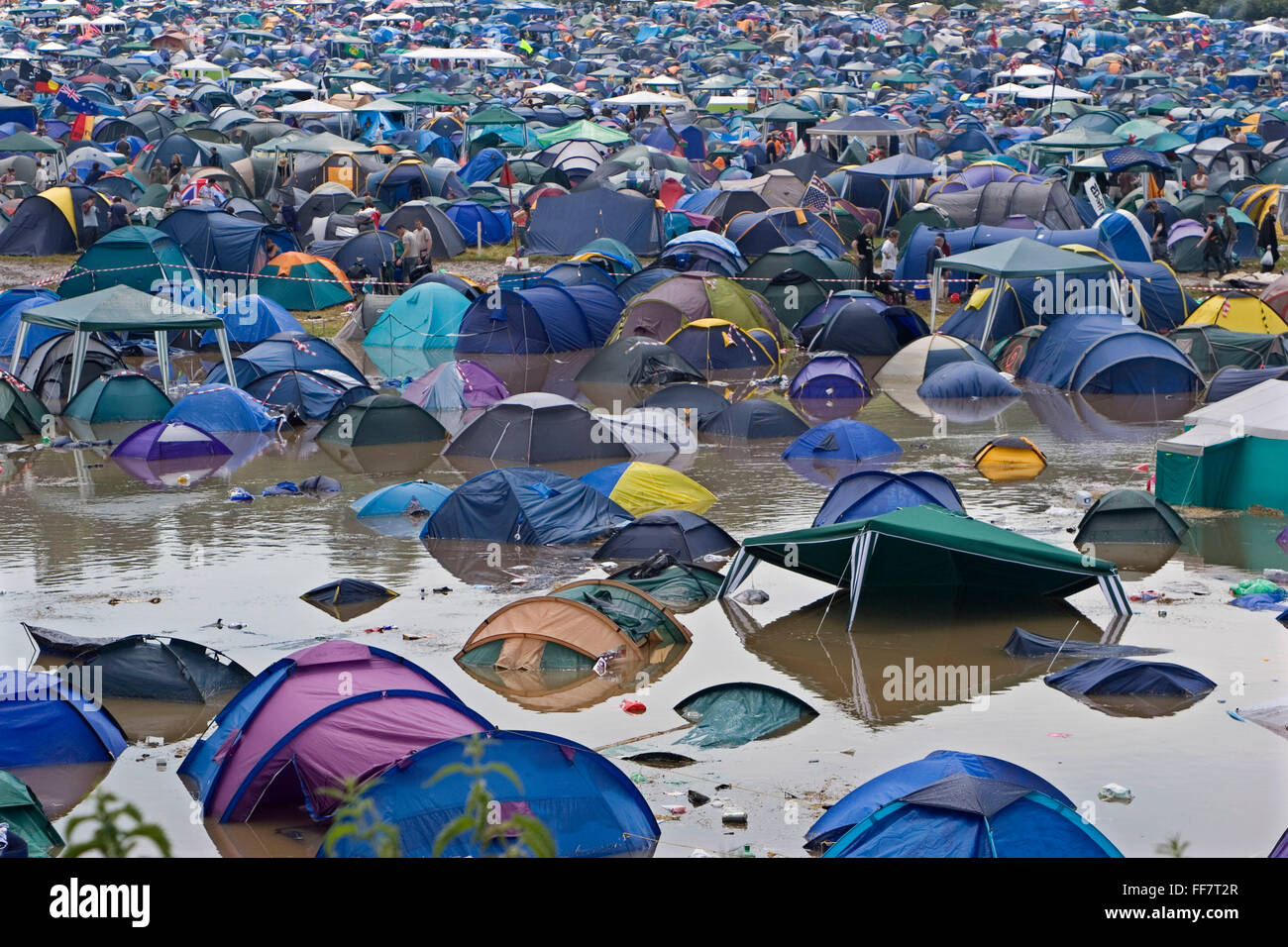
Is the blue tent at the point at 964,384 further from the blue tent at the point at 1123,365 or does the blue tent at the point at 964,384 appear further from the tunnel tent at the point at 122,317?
the tunnel tent at the point at 122,317

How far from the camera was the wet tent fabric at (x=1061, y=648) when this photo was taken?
14531 millimetres

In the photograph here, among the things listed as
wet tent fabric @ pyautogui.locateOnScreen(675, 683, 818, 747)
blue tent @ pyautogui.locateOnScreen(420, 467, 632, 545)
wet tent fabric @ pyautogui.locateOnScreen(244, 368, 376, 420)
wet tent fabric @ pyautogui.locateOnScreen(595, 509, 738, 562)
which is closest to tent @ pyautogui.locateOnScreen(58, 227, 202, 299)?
wet tent fabric @ pyautogui.locateOnScreen(244, 368, 376, 420)

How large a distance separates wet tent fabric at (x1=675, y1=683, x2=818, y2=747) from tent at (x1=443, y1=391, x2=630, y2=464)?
854 cm

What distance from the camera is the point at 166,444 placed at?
22.0 meters

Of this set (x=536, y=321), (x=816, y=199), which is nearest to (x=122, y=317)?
(x=536, y=321)

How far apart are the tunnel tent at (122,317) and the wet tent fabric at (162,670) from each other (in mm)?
10637

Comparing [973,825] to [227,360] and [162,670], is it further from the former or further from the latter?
[227,360]

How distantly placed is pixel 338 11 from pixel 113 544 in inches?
3763

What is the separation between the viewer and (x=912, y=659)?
14.5 metres

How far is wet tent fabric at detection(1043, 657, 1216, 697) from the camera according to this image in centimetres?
1345

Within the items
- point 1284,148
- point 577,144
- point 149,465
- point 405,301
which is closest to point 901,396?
point 405,301

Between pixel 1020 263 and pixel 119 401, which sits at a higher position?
pixel 1020 263

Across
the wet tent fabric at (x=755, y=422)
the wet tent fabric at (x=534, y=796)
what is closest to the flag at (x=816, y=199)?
the wet tent fabric at (x=755, y=422)

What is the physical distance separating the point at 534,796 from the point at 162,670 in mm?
4767
